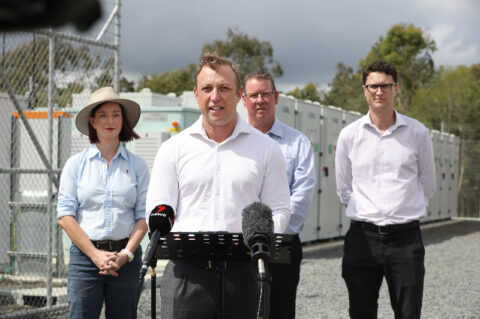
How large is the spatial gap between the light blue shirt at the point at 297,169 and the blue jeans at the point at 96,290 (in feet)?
3.94

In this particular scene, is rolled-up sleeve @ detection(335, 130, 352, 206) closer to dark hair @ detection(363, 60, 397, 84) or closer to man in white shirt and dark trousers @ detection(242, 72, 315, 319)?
man in white shirt and dark trousers @ detection(242, 72, 315, 319)

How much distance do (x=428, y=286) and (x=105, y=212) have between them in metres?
7.28

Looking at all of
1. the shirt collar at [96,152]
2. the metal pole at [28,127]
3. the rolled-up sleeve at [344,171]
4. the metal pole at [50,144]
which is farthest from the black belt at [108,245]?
the metal pole at [50,144]

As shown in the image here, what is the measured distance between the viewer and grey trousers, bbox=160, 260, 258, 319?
9.41 ft

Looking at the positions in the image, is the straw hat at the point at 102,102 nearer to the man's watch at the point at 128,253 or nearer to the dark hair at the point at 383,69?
the man's watch at the point at 128,253

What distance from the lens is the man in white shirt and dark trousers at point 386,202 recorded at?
4.57m

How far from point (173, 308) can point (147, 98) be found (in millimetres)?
9185

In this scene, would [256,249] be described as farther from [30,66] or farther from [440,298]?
[440,298]

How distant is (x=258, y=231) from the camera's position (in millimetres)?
2387

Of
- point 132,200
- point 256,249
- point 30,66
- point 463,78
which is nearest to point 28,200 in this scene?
point 30,66

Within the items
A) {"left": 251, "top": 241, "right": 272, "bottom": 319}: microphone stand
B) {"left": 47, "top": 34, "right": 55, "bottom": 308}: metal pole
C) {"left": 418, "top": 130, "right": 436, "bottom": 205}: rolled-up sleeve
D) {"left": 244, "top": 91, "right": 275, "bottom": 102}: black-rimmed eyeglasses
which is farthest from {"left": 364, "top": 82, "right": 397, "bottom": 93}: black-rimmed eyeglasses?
{"left": 47, "top": 34, "right": 55, "bottom": 308}: metal pole

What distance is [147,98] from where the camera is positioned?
11.9m

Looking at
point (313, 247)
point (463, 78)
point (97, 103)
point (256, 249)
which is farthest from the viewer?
point (463, 78)

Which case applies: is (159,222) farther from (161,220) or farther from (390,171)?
(390,171)
